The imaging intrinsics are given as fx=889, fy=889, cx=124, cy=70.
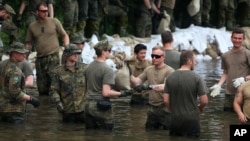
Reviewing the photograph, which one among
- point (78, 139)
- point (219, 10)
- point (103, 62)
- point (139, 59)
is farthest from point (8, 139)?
point (219, 10)

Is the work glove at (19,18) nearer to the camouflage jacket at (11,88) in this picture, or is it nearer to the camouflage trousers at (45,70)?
the camouflage trousers at (45,70)

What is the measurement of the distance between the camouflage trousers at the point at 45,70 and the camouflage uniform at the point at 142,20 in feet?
26.8

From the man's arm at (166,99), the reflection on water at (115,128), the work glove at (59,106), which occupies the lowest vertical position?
the reflection on water at (115,128)

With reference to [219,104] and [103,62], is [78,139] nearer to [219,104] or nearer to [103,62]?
[103,62]

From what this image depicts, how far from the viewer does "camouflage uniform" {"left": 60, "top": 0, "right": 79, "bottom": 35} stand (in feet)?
73.8

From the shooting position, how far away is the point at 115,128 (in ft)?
47.8

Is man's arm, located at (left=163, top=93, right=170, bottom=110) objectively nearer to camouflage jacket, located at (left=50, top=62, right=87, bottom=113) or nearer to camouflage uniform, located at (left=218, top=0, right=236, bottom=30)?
camouflage jacket, located at (left=50, top=62, right=87, bottom=113)

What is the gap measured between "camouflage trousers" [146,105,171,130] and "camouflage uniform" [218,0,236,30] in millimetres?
16429

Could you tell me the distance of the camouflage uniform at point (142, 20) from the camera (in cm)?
2605

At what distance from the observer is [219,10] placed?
30.7 meters

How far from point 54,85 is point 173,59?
214 cm

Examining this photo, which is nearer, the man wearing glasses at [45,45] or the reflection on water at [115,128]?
the reflection on water at [115,128]

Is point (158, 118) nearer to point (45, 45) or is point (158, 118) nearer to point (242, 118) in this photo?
point (242, 118)

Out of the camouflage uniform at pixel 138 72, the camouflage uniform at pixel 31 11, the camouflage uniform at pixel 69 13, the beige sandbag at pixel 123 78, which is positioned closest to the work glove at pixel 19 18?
the camouflage uniform at pixel 31 11
